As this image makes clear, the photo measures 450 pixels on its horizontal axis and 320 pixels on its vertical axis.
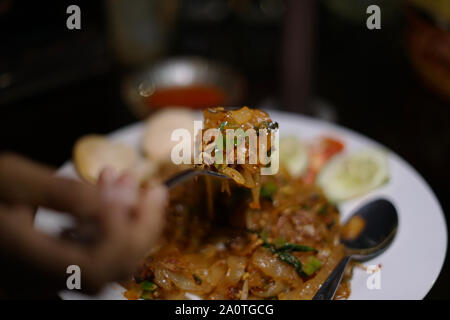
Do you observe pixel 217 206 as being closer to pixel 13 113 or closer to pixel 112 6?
pixel 13 113

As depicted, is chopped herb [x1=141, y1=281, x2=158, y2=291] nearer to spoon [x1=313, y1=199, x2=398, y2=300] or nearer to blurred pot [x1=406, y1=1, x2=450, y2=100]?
spoon [x1=313, y1=199, x2=398, y2=300]

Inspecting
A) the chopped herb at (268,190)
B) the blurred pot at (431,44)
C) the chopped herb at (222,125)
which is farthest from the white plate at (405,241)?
the blurred pot at (431,44)

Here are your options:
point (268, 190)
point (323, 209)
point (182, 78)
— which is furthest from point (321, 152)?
point (182, 78)

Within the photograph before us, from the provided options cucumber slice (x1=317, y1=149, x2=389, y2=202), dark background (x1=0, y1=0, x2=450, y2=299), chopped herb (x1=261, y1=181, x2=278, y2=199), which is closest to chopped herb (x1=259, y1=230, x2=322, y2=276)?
chopped herb (x1=261, y1=181, x2=278, y2=199)

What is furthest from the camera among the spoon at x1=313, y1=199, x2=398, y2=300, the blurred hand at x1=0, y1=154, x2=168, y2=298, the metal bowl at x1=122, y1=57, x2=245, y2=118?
the metal bowl at x1=122, y1=57, x2=245, y2=118

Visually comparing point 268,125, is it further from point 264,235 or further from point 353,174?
point 353,174
